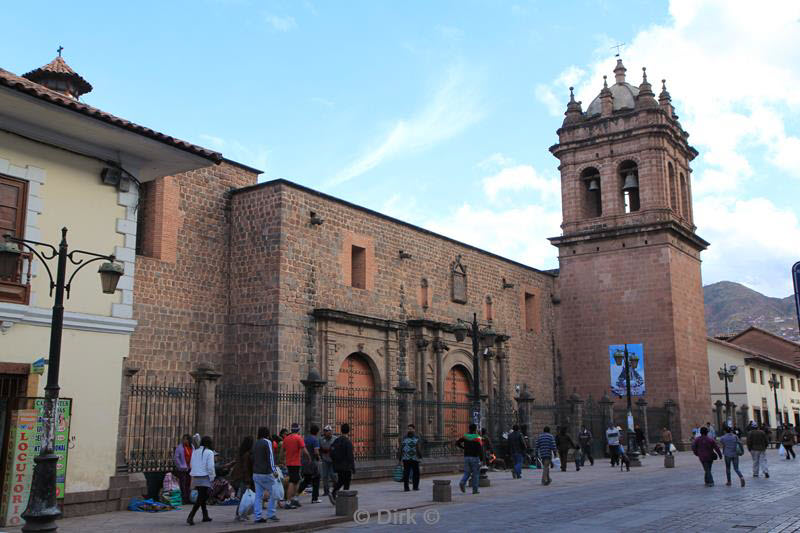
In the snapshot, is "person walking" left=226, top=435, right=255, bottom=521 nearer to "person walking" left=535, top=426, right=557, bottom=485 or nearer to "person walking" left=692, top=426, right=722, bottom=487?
"person walking" left=535, top=426, right=557, bottom=485

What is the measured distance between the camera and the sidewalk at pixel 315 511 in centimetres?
1023

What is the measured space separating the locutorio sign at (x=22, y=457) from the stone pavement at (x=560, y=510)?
1.16 feet

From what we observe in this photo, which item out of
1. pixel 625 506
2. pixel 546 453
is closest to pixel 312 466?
pixel 625 506

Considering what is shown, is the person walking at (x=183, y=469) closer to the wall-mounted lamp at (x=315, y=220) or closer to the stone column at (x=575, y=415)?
the wall-mounted lamp at (x=315, y=220)

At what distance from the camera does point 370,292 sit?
76.5ft

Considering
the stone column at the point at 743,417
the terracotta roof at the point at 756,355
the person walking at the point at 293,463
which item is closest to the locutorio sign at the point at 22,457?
the person walking at the point at 293,463

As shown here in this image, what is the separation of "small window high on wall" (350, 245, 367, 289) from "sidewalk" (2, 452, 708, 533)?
6396mm

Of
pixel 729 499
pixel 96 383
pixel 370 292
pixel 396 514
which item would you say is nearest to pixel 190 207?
pixel 370 292

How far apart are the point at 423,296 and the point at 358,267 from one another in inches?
123

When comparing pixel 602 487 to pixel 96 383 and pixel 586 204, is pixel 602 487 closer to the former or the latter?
pixel 96 383

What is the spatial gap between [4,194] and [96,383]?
9.41ft

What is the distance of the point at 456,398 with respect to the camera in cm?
2644

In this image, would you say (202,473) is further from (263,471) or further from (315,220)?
(315,220)

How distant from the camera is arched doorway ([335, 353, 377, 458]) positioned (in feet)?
67.5
